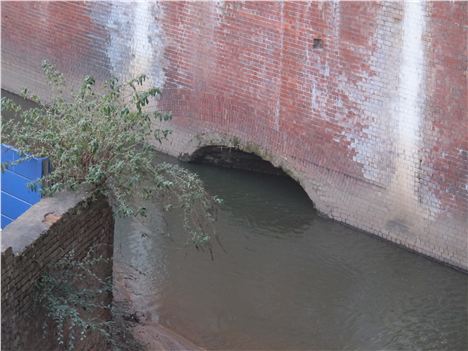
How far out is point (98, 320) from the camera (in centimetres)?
736

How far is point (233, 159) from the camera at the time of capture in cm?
1257

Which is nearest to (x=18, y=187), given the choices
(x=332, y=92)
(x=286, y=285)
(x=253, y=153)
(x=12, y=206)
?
(x=12, y=206)

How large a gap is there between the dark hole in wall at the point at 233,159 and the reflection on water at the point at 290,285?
83 cm

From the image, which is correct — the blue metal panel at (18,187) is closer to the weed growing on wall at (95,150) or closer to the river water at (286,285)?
the weed growing on wall at (95,150)

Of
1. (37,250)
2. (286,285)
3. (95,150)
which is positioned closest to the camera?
(37,250)

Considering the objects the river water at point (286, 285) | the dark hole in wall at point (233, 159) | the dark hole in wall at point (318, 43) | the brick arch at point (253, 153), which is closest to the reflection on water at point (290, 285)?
the river water at point (286, 285)

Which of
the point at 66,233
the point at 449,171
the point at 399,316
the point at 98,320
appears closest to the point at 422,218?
the point at 449,171

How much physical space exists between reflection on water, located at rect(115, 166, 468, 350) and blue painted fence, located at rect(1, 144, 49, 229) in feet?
6.24

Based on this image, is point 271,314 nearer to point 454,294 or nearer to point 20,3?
point 454,294

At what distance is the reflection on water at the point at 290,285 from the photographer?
9219mm

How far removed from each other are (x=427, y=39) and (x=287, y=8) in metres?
1.86

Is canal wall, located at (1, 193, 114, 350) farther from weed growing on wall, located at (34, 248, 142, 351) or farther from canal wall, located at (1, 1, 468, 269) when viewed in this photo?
canal wall, located at (1, 1, 468, 269)

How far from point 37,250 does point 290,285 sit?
14.7 ft

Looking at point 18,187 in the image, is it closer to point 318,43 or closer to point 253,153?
point 318,43
